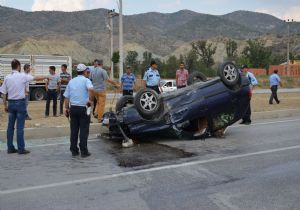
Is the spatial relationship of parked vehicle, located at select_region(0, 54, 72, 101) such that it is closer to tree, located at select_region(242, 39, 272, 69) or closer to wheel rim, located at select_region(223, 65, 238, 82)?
wheel rim, located at select_region(223, 65, 238, 82)

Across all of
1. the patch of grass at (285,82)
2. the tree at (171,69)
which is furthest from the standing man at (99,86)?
the tree at (171,69)

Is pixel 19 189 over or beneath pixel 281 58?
beneath

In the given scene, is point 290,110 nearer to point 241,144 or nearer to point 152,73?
point 152,73

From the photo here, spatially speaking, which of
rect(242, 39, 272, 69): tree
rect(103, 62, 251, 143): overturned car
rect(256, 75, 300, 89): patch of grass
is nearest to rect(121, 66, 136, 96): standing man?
rect(103, 62, 251, 143): overturned car

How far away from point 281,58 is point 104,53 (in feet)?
112

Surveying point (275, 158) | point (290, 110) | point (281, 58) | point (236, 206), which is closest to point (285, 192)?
point (236, 206)

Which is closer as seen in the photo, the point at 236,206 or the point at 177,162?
the point at 236,206

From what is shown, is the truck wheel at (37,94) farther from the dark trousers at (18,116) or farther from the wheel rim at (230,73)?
the wheel rim at (230,73)

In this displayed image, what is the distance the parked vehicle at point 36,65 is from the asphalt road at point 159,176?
17563 mm

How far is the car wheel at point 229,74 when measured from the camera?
995cm

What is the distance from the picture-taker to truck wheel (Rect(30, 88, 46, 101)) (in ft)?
88.5

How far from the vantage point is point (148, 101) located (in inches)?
375

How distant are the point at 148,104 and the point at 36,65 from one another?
21.0 m

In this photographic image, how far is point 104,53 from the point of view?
96375mm
